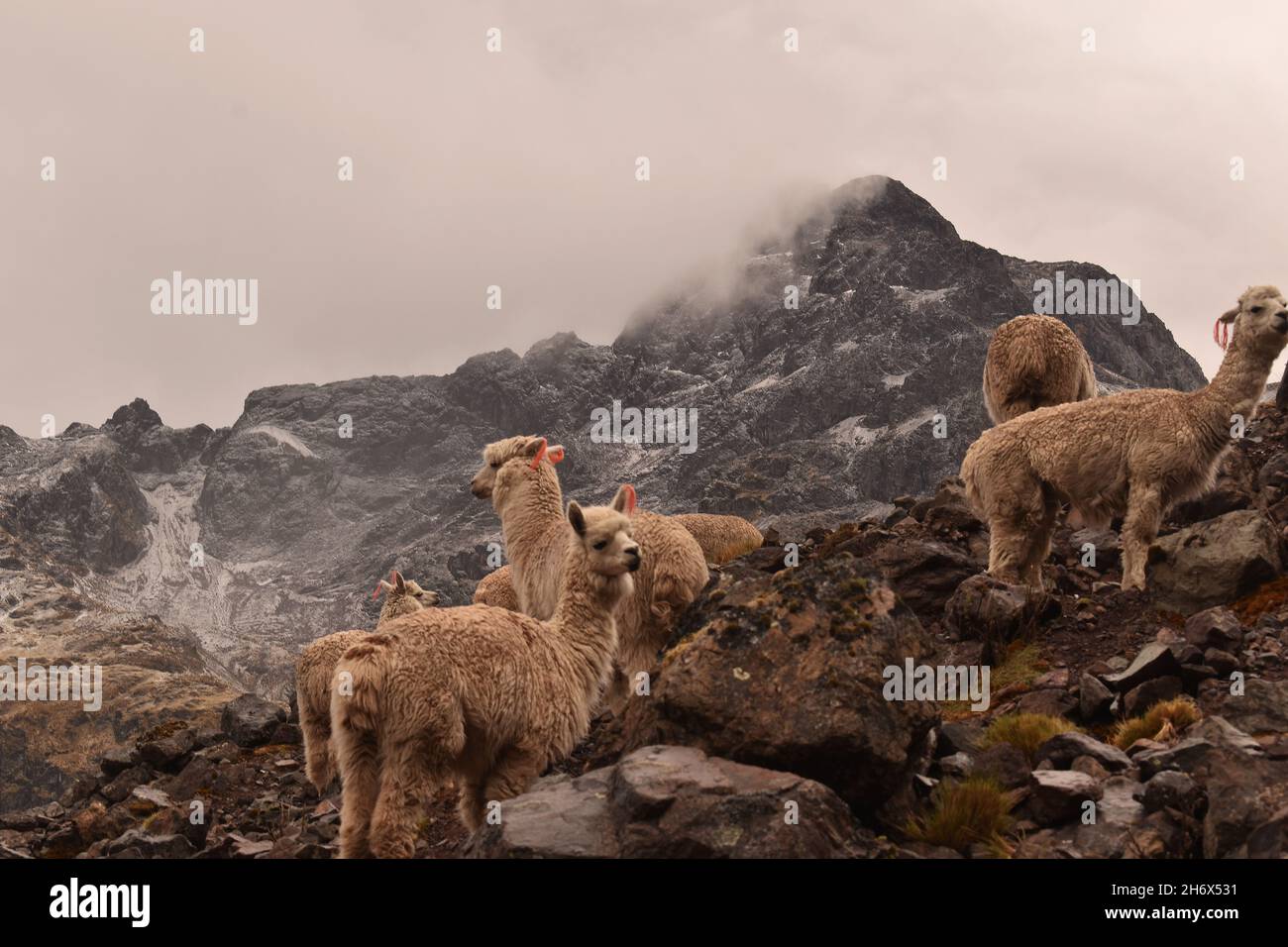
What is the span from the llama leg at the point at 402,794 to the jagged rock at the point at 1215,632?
840 cm

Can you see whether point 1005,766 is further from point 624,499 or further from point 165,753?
point 165,753

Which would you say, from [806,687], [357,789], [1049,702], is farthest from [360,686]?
[1049,702]

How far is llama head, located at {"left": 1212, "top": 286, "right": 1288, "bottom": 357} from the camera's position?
53.2ft

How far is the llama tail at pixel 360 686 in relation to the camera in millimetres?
9984

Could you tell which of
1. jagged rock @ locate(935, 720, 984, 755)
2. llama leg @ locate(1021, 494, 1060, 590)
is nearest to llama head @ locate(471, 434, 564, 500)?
llama leg @ locate(1021, 494, 1060, 590)

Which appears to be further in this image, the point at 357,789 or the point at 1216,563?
the point at 1216,563

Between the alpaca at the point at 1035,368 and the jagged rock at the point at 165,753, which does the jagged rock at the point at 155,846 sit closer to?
the jagged rock at the point at 165,753

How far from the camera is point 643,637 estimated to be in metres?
15.5

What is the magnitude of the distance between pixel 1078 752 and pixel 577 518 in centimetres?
533

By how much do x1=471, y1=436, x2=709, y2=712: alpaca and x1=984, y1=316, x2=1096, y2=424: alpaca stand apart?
720cm

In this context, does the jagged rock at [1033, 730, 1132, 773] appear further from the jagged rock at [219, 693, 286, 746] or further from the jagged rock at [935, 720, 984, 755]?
the jagged rock at [219, 693, 286, 746]

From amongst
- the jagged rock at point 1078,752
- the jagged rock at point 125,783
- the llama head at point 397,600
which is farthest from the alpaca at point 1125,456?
the jagged rock at point 125,783

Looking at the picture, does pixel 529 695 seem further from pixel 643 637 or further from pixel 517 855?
pixel 643 637

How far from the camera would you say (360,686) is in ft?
32.7
